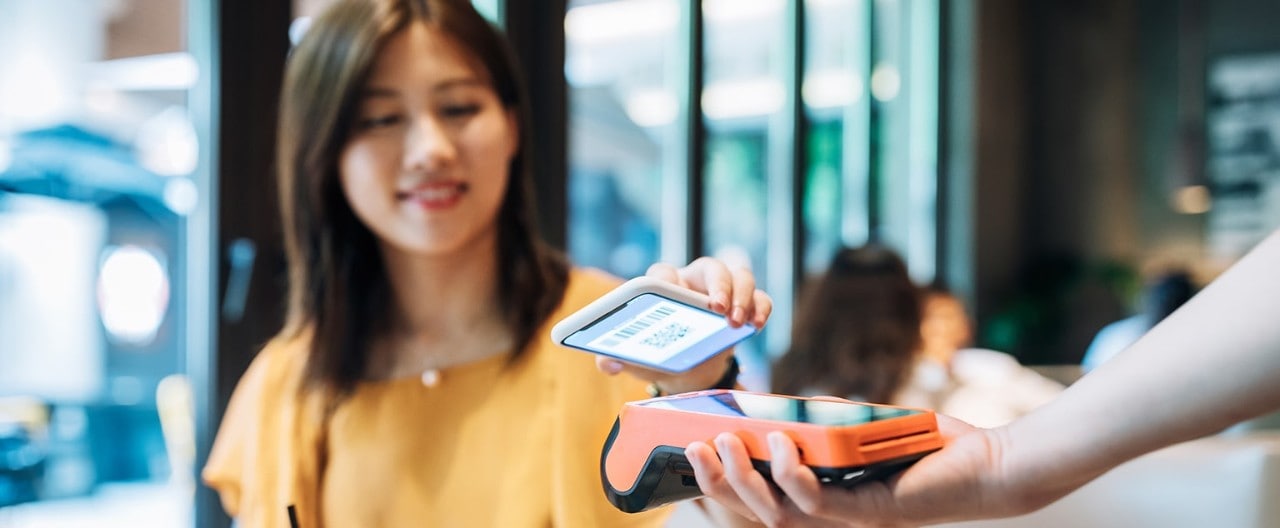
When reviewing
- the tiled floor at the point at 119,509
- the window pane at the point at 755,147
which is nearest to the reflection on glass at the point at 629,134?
the window pane at the point at 755,147

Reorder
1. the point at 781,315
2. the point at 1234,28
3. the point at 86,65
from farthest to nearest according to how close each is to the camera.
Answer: the point at 1234,28
the point at 781,315
the point at 86,65

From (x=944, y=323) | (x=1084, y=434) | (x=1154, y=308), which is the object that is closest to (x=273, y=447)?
(x=1084, y=434)

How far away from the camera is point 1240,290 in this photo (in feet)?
1.95

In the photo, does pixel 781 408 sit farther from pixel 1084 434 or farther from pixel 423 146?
pixel 423 146

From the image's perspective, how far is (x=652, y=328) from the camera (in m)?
0.86

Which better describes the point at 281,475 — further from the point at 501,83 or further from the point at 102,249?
the point at 102,249

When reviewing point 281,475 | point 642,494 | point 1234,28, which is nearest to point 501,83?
point 281,475

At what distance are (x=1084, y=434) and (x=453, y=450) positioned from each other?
0.71 m

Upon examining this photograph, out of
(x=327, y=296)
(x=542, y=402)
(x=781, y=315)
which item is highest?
(x=327, y=296)

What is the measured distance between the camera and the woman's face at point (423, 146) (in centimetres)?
115

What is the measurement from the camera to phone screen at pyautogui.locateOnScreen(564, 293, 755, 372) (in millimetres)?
826

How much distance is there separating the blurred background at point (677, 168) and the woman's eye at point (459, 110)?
337 millimetres

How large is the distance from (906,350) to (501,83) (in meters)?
1.66

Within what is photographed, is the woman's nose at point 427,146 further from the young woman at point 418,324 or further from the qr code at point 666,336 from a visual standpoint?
the qr code at point 666,336
